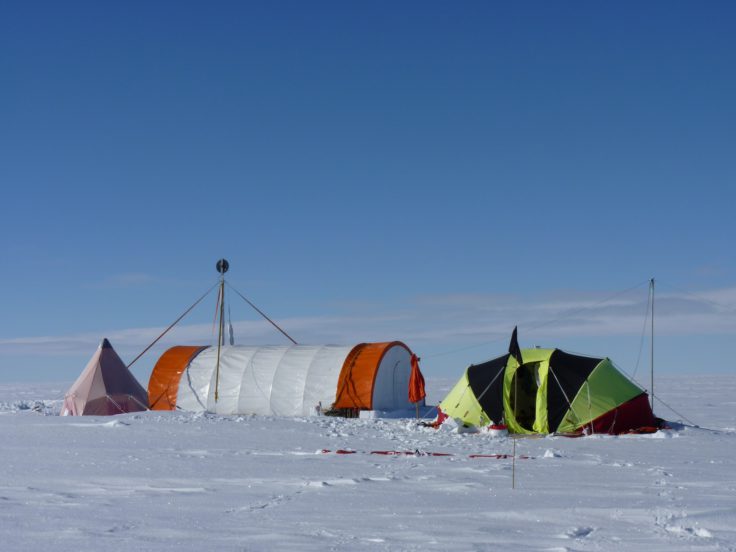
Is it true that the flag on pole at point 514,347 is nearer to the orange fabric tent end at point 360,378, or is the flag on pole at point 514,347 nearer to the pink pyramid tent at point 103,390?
the orange fabric tent end at point 360,378

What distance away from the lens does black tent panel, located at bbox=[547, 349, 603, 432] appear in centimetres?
2152

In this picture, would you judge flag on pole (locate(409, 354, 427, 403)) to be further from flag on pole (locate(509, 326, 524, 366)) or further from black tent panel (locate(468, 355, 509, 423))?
flag on pole (locate(509, 326, 524, 366))

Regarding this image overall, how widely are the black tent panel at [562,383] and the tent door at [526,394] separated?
0.65 metres

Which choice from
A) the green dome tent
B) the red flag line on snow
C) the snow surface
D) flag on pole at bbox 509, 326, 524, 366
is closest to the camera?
the snow surface

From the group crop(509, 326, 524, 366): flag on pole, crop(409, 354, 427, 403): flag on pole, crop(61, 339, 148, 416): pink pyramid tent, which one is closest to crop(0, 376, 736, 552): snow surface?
crop(509, 326, 524, 366): flag on pole

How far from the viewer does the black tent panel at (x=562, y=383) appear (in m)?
21.5

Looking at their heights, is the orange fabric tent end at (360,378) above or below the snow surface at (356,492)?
above

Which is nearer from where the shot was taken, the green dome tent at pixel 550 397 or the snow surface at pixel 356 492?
the snow surface at pixel 356 492

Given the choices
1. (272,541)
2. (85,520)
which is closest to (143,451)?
(85,520)

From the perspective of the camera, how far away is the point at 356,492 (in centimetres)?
1164

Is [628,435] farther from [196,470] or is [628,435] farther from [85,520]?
[85,520]

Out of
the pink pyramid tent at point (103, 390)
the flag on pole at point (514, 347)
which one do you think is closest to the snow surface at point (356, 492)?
the flag on pole at point (514, 347)

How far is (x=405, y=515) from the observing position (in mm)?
9828

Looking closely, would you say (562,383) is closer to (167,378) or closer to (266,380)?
(266,380)
